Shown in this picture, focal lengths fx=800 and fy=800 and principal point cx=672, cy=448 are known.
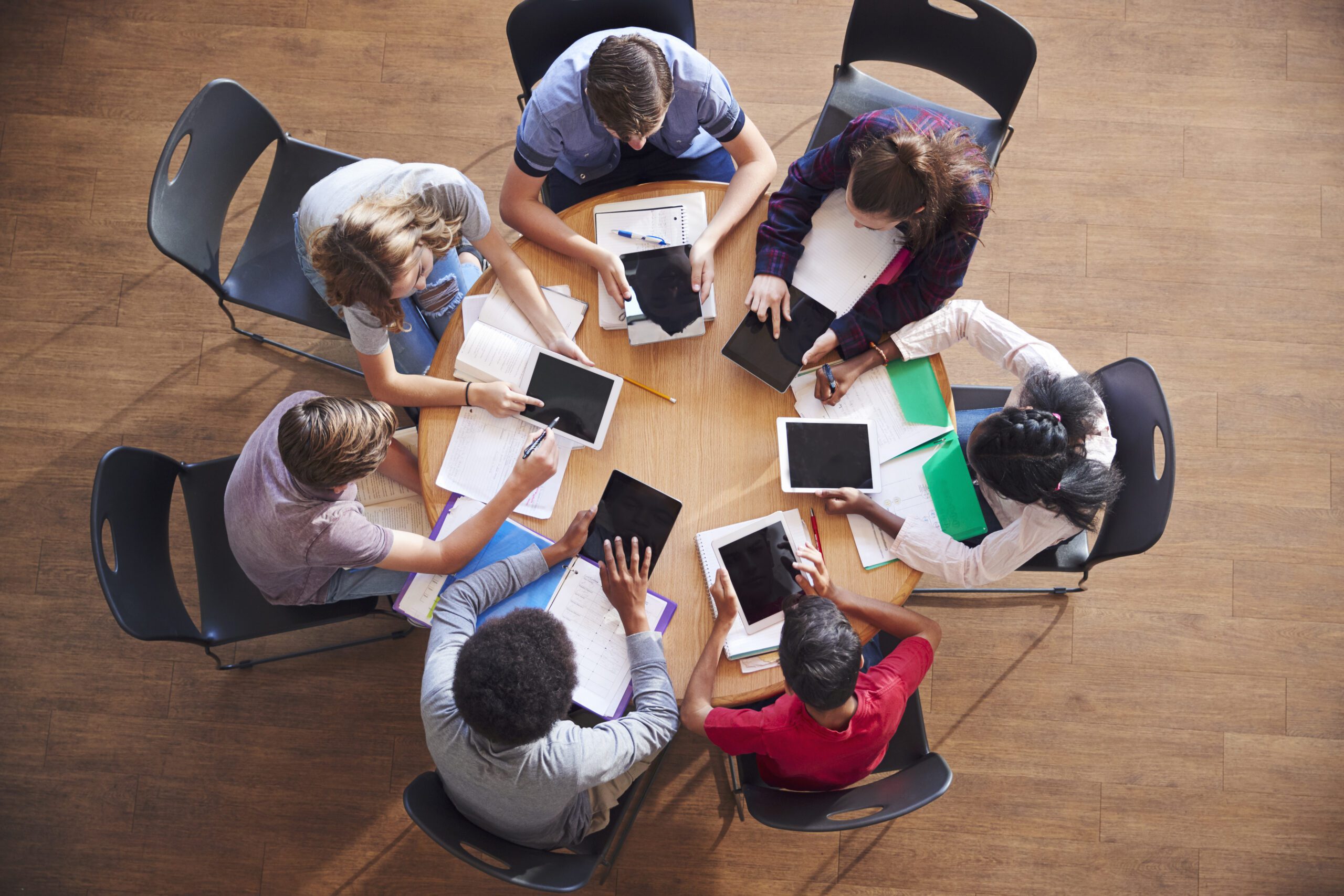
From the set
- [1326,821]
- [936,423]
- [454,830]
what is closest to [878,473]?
[936,423]

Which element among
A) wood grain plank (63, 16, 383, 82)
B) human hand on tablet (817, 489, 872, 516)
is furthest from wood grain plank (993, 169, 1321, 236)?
wood grain plank (63, 16, 383, 82)

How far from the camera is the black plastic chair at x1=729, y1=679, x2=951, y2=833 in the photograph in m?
1.71

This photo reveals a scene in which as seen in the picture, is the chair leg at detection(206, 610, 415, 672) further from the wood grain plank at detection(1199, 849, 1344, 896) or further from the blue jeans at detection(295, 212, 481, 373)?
the wood grain plank at detection(1199, 849, 1344, 896)

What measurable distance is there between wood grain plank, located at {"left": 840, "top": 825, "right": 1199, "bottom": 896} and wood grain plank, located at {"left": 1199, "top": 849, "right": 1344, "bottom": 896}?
52mm

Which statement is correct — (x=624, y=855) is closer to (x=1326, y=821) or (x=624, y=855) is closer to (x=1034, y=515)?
(x=1034, y=515)

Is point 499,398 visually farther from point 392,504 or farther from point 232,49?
point 232,49

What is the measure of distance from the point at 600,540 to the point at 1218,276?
8.29ft

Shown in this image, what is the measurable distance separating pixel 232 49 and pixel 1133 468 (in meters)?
3.40

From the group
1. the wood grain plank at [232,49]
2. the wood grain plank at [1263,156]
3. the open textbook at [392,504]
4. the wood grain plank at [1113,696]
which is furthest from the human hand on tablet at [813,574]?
the wood grain plank at [232,49]

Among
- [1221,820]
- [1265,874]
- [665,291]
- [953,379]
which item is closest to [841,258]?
[665,291]

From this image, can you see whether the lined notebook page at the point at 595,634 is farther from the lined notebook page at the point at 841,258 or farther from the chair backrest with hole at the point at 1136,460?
the chair backrest with hole at the point at 1136,460

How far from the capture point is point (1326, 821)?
259cm

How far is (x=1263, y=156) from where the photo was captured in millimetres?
2961

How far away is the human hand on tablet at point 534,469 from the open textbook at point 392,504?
1.39 ft
